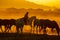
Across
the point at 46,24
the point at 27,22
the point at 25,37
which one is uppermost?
the point at 27,22

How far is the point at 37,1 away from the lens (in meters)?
23.2

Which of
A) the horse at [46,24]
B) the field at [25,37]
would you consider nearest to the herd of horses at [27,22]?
the horse at [46,24]

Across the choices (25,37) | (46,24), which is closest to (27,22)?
(46,24)

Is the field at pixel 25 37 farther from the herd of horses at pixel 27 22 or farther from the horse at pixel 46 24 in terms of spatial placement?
the horse at pixel 46 24

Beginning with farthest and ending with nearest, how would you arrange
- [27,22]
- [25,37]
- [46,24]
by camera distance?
[46,24]
[27,22]
[25,37]

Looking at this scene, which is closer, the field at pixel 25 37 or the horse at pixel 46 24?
the field at pixel 25 37

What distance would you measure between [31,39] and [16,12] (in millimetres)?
9515

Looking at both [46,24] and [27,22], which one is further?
[46,24]

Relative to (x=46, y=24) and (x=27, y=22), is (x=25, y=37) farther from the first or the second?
(x=46, y=24)

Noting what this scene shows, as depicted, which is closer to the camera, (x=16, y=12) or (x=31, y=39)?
(x=31, y=39)

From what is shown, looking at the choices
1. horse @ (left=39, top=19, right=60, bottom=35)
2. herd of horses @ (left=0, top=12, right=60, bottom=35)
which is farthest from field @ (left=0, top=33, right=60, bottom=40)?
horse @ (left=39, top=19, right=60, bottom=35)

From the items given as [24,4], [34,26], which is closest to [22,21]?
[34,26]

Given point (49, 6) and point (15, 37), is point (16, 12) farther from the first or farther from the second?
point (15, 37)

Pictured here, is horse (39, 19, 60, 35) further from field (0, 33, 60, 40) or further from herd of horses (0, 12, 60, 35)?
field (0, 33, 60, 40)
